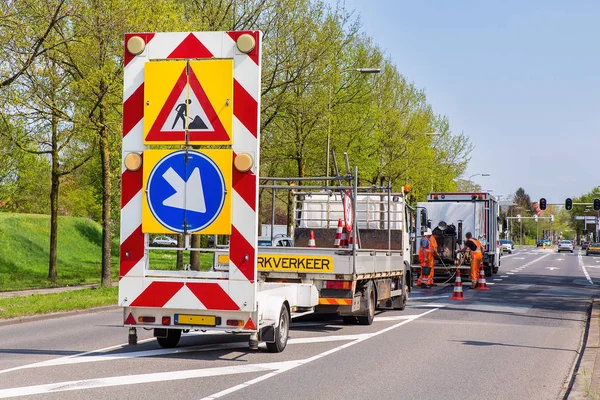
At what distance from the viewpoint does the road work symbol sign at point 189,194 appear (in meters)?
9.68

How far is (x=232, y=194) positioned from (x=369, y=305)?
18.8 feet

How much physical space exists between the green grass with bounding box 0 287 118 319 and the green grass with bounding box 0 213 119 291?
637 centimetres

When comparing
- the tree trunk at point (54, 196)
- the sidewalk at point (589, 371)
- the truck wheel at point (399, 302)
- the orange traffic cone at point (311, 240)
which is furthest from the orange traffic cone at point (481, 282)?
the tree trunk at point (54, 196)

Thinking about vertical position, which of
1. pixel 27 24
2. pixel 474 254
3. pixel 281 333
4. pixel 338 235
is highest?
pixel 27 24

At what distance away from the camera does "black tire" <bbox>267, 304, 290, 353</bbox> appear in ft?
34.8

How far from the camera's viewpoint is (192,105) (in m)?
9.77

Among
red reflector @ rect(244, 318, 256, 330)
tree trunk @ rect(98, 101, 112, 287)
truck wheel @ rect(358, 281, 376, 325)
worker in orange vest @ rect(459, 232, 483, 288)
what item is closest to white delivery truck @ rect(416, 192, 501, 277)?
worker in orange vest @ rect(459, 232, 483, 288)

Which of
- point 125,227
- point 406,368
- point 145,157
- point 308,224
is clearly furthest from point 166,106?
point 308,224

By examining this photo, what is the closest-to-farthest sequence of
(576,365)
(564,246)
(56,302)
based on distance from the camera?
(576,365), (56,302), (564,246)

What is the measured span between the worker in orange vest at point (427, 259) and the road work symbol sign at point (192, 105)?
62.6 feet

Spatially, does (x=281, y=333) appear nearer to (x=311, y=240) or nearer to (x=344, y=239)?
(x=344, y=239)

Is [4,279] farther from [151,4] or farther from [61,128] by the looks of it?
[151,4]

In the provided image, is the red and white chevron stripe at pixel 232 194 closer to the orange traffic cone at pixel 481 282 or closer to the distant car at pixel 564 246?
the orange traffic cone at pixel 481 282

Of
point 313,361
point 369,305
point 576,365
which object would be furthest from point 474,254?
point 313,361
